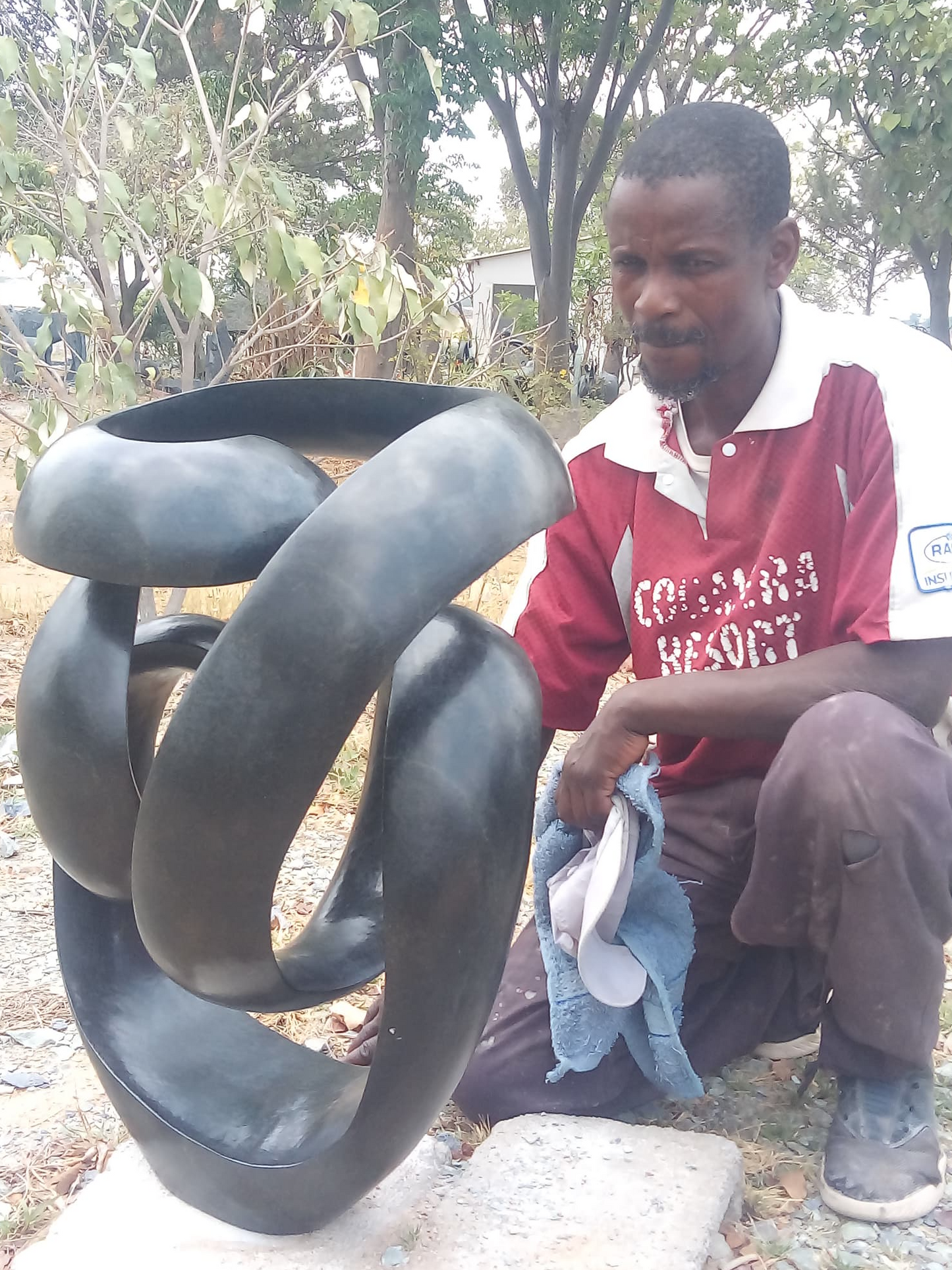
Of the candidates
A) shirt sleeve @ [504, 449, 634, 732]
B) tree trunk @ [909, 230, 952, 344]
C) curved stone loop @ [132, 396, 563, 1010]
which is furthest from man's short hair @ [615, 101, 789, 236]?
tree trunk @ [909, 230, 952, 344]

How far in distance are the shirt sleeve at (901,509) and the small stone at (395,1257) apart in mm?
1076

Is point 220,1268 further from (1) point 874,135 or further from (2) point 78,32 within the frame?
(1) point 874,135

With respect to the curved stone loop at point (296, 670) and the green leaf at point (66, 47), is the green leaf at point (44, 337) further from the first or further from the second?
the curved stone loop at point (296, 670)

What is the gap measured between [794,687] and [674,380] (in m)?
0.57

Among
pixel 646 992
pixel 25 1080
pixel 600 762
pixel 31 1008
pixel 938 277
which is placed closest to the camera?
pixel 600 762

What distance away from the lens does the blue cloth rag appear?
1.95 meters

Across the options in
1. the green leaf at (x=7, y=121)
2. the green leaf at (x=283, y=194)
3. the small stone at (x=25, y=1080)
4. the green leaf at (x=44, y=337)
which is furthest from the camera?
the green leaf at (x=44, y=337)

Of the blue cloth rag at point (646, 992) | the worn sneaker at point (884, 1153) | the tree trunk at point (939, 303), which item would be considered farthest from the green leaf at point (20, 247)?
the tree trunk at point (939, 303)

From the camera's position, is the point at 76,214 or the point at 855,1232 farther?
the point at 76,214

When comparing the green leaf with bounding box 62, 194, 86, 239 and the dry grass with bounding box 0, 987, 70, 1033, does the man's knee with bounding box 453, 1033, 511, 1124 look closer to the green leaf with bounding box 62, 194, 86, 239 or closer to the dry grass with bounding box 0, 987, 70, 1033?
the dry grass with bounding box 0, 987, 70, 1033

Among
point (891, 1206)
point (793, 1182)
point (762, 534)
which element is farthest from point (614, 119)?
point (891, 1206)

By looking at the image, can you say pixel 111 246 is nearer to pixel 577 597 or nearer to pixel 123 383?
pixel 123 383

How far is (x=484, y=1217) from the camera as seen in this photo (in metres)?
1.68

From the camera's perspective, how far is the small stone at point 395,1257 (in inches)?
62.5
